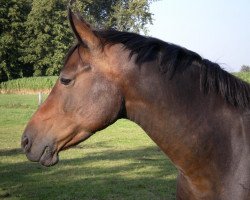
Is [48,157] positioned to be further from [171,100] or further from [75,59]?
[171,100]

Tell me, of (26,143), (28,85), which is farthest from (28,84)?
(26,143)

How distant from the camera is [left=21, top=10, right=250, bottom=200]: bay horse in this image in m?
2.64

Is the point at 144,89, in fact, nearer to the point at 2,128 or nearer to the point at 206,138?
the point at 206,138

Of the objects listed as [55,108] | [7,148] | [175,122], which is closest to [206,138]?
[175,122]

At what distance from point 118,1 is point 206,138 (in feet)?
201

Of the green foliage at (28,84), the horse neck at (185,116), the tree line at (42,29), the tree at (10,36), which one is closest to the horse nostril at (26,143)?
the horse neck at (185,116)

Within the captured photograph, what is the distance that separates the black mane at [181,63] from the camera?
8.70ft

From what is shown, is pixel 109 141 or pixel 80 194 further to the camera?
pixel 109 141

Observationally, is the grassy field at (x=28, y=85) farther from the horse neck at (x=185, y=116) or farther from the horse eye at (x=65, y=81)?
the horse neck at (x=185, y=116)

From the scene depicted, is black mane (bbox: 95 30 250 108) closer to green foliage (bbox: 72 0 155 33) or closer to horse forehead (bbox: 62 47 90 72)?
horse forehead (bbox: 62 47 90 72)

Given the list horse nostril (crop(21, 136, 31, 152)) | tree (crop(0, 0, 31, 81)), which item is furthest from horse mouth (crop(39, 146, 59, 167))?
tree (crop(0, 0, 31, 81))

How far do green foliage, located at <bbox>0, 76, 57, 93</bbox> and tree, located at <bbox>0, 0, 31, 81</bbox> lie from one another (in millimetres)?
3564

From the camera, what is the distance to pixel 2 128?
56.2 feet

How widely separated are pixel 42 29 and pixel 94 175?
52.6 m
